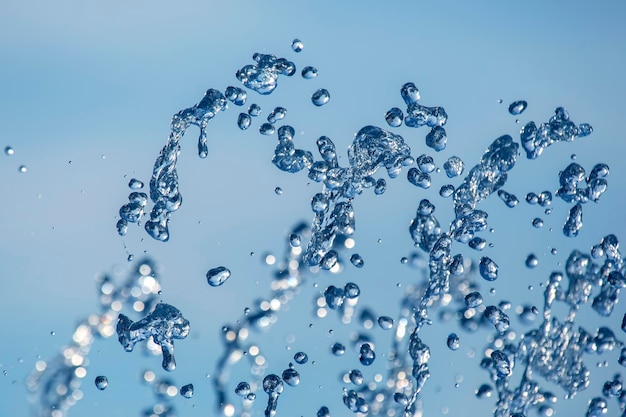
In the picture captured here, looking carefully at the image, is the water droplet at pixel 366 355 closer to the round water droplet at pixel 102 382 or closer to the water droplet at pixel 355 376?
the water droplet at pixel 355 376

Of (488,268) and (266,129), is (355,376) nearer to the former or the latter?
(488,268)

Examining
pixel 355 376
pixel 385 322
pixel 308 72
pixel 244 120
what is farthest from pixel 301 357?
pixel 308 72

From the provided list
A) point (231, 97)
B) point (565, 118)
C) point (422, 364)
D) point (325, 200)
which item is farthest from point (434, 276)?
point (231, 97)

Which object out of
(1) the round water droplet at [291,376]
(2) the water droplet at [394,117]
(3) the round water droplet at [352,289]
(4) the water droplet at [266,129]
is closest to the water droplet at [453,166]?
(2) the water droplet at [394,117]

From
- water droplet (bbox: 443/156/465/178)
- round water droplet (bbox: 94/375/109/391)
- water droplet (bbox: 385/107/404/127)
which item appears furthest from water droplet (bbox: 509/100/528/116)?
round water droplet (bbox: 94/375/109/391)

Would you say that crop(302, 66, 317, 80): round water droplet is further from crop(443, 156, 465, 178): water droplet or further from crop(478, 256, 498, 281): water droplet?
crop(478, 256, 498, 281): water droplet

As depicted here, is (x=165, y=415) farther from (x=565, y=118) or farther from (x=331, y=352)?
(x=565, y=118)
